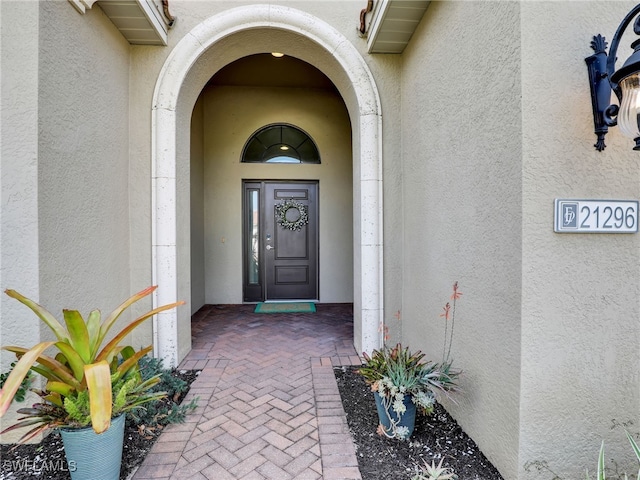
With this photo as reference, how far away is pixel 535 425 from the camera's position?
4.93 feet

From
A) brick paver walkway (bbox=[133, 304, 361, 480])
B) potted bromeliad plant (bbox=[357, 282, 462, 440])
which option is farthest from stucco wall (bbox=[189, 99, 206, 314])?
potted bromeliad plant (bbox=[357, 282, 462, 440])

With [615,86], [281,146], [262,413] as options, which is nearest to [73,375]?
[262,413]

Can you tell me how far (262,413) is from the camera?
2.20 metres

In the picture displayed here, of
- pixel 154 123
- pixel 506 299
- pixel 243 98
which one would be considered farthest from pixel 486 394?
pixel 243 98

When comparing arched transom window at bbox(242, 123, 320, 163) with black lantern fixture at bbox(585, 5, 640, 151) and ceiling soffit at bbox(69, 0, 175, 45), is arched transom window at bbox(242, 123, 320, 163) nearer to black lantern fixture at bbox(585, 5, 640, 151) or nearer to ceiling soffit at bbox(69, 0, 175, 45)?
ceiling soffit at bbox(69, 0, 175, 45)

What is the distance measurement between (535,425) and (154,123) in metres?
3.51

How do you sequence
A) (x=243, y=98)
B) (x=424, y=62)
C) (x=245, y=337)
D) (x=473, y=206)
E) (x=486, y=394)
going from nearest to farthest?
(x=486, y=394) < (x=473, y=206) < (x=424, y=62) < (x=245, y=337) < (x=243, y=98)

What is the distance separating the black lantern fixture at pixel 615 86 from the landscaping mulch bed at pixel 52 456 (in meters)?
2.89

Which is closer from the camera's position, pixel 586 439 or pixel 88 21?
pixel 586 439

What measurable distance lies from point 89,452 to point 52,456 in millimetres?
572

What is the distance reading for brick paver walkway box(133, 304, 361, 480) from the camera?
67.1 inches

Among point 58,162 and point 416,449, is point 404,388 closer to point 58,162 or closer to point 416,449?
point 416,449

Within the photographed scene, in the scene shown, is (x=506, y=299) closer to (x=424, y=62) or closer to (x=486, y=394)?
(x=486, y=394)

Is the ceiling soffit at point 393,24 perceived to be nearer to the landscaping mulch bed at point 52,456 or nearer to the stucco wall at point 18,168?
the stucco wall at point 18,168
